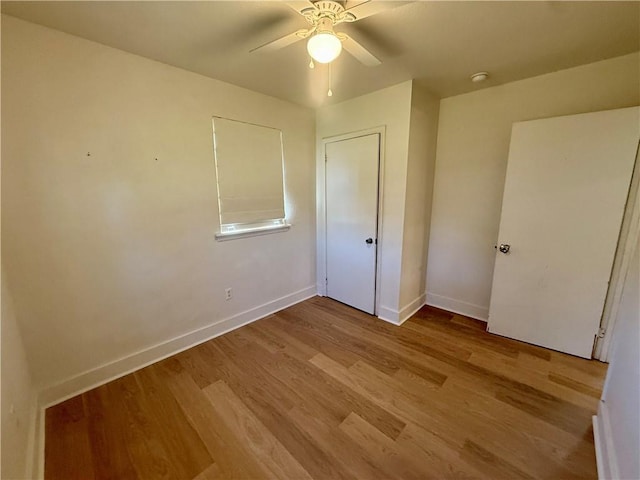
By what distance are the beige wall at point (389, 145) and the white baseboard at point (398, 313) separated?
11 millimetres

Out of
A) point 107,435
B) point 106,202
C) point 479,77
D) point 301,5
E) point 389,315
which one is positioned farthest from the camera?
point 389,315

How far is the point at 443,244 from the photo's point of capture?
300 cm

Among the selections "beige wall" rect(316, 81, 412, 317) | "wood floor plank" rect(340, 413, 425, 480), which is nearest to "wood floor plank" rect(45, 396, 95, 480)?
"wood floor plank" rect(340, 413, 425, 480)

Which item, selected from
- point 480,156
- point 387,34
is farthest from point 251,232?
point 480,156

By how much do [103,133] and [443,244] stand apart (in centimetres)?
329

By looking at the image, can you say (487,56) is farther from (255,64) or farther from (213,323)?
(213,323)

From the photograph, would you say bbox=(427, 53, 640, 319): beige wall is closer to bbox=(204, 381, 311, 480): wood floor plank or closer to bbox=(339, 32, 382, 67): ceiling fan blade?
bbox=(339, 32, 382, 67): ceiling fan blade

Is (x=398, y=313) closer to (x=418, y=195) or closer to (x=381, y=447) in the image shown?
(x=418, y=195)

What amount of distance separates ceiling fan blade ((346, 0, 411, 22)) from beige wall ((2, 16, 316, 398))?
153 centimetres

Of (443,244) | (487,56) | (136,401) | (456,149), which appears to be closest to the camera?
(136,401)

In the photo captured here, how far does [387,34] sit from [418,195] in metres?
1.51

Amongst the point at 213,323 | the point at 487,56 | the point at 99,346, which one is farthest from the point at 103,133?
the point at 487,56

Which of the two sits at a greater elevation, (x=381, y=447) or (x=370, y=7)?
(x=370, y=7)

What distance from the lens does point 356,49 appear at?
4.72ft
